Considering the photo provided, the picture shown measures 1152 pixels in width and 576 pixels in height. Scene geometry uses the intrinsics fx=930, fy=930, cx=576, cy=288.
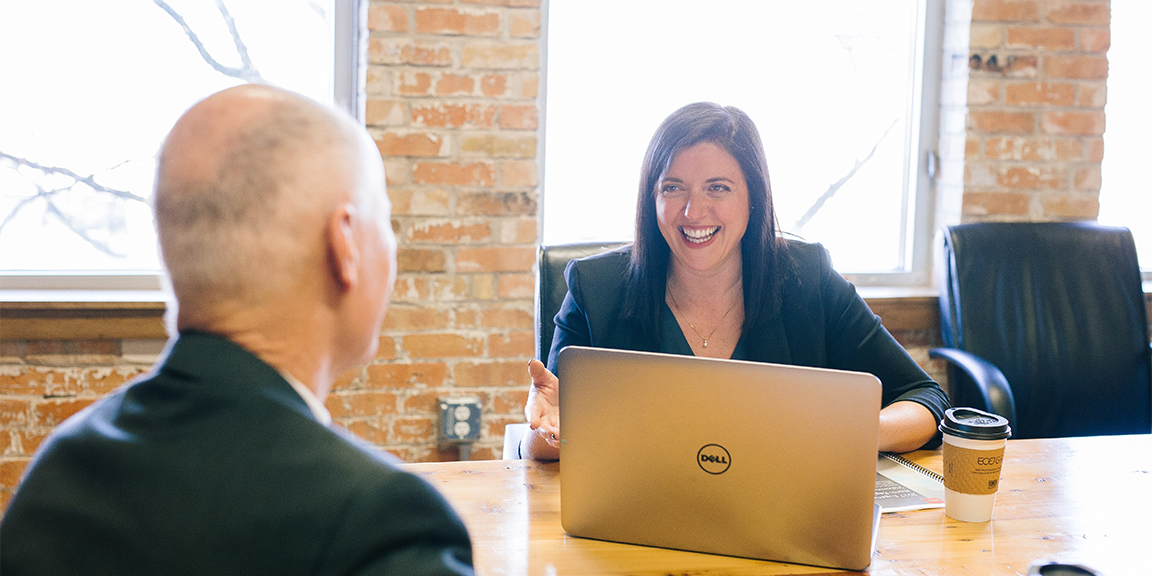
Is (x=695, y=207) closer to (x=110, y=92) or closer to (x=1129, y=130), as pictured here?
(x=110, y=92)

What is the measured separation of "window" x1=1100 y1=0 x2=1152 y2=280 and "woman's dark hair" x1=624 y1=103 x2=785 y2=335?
172 cm

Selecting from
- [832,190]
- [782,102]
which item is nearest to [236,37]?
[782,102]

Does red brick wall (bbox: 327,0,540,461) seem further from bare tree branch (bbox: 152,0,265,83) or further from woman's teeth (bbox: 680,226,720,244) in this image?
woman's teeth (bbox: 680,226,720,244)

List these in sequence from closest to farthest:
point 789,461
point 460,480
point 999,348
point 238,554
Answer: point 238,554 < point 789,461 < point 460,480 < point 999,348

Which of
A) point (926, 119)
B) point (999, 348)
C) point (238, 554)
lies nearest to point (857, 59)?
point (926, 119)

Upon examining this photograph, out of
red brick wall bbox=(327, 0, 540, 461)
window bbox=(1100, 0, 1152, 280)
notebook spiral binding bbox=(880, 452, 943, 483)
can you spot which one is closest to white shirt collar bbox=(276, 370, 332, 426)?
notebook spiral binding bbox=(880, 452, 943, 483)

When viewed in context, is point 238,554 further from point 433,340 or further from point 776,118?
point 776,118

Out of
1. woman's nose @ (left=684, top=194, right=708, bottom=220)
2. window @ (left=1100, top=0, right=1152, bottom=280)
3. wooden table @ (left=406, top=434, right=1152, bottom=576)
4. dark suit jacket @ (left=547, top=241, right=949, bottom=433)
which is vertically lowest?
wooden table @ (left=406, top=434, right=1152, bottom=576)

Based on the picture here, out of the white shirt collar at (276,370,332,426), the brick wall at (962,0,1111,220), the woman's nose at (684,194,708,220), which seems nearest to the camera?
the white shirt collar at (276,370,332,426)

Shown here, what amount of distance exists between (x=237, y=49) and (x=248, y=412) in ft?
7.08

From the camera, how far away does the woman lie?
6.07 ft

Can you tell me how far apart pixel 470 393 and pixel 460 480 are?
1.18 meters

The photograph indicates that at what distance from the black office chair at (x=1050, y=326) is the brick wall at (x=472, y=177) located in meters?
0.31

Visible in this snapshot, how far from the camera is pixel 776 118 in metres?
2.86
